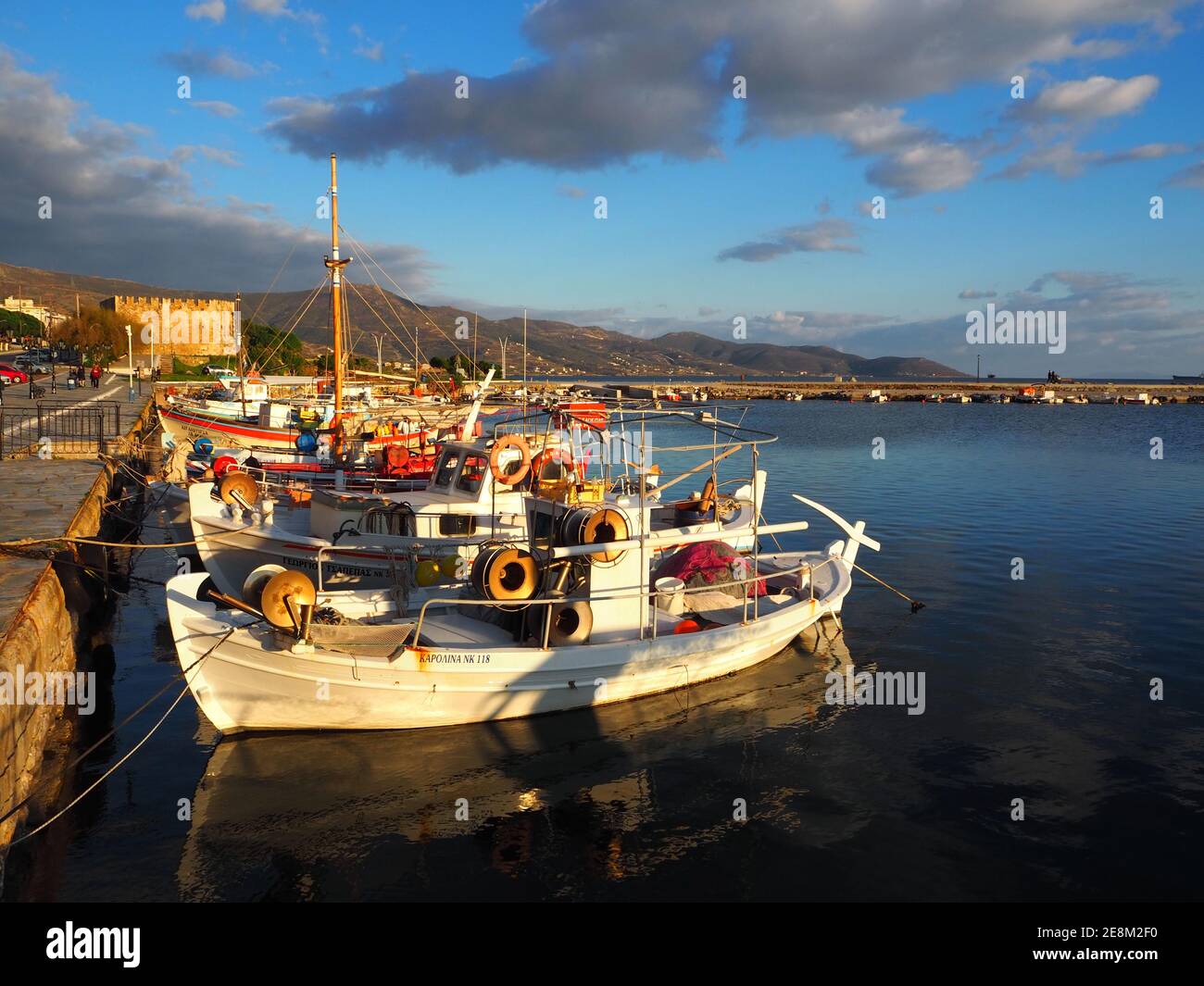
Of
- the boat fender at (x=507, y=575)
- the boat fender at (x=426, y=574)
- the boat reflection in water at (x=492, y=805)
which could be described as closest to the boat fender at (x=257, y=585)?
the boat reflection in water at (x=492, y=805)

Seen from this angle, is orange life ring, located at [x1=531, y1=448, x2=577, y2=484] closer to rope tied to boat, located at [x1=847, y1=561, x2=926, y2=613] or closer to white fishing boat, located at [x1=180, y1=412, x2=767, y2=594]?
white fishing boat, located at [x1=180, y1=412, x2=767, y2=594]

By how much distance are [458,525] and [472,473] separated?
131cm

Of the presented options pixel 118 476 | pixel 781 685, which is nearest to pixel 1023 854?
pixel 781 685

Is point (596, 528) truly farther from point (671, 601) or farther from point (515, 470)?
point (515, 470)

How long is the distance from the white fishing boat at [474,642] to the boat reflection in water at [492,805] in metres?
0.47

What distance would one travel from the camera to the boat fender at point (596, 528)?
13.8 m

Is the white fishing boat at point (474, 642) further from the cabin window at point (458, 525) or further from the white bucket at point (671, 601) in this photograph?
the cabin window at point (458, 525)

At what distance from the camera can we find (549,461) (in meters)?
18.0

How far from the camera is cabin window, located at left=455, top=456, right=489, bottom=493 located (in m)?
18.1

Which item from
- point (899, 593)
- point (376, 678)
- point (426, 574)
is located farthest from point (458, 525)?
point (899, 593)

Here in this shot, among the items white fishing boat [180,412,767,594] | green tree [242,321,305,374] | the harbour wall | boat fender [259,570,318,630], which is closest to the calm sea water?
the harbour wall

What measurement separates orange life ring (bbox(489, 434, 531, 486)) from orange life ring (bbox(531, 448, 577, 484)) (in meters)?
0.19
